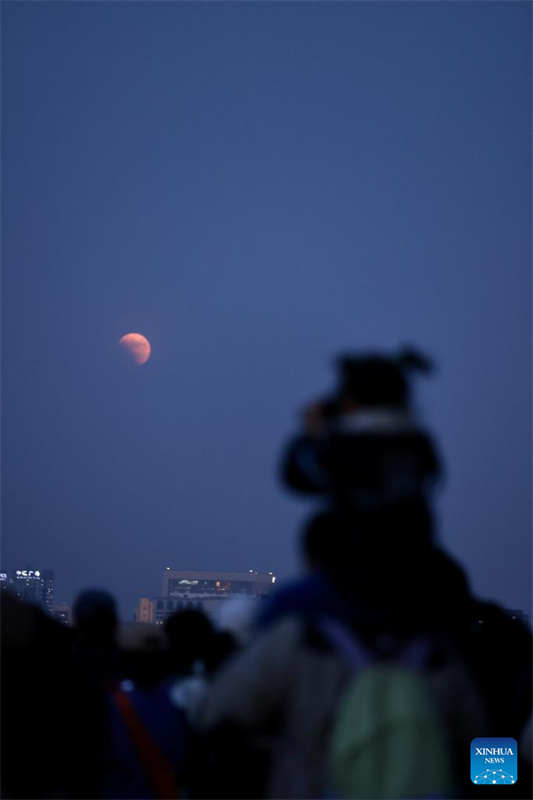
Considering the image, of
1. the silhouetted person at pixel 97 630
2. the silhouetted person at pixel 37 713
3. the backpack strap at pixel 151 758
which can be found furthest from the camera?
the silhouetted person at pixel 97 630

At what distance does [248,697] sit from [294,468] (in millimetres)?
707

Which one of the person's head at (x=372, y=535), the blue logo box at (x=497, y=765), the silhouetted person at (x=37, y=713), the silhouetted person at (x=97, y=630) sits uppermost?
the person's head at (x=372, y=535)

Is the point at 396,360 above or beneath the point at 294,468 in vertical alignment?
above

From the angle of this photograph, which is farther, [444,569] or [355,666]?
[444,569]

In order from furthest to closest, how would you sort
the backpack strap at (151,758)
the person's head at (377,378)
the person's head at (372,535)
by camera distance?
the backpack strap at (151,758), the person's head at (377,378), the person's head at (372,535)

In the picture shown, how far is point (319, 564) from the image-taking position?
2855 millimetres

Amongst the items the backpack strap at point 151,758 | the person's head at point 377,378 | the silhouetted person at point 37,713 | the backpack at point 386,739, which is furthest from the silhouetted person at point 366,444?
the backpack strap at point 151,758

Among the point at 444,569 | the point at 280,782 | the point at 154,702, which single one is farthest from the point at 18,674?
the point at 444,569

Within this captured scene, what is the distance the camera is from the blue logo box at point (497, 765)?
219 inches

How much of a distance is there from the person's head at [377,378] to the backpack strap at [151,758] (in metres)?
2.75

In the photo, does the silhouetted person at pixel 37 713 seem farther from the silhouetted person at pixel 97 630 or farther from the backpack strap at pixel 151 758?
the silhouetted person at pixel 97 630

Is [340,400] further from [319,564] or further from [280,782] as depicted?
[280,782]

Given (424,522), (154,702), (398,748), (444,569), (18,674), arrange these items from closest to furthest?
(398,748), (424,522), (444,569), (18,674), (154,702)

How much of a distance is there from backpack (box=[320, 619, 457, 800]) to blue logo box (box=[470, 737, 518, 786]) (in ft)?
10.4
